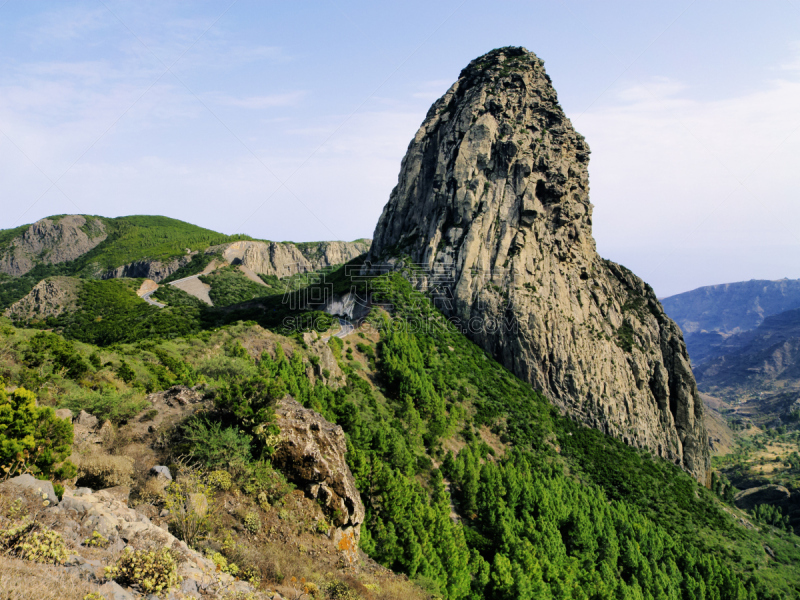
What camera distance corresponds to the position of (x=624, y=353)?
78.7m

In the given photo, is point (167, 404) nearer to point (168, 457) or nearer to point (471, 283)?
point (168, 457)

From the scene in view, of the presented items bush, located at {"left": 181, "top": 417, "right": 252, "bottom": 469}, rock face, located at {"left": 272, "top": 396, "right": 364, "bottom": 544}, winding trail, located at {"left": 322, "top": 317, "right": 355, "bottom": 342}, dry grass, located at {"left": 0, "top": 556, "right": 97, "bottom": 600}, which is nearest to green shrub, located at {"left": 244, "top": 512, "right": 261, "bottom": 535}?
bush, located at {"left": 181, "top": 417, "right": 252, "bottom": 469}

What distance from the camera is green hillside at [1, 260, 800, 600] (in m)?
24.5

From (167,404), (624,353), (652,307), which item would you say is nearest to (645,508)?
(624,353)

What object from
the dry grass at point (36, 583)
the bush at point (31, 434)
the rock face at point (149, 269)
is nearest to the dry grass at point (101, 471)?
the bush at point (31, 434)

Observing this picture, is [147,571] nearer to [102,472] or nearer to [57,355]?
[102,472]

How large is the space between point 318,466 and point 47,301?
86.9 m

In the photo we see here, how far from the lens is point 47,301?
261 feet

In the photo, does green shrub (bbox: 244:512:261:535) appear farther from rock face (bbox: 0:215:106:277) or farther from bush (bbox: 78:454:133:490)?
rock face (bbox: 0:215:106:277)

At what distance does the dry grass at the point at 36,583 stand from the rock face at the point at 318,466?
369 inches

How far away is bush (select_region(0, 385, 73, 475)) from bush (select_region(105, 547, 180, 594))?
14.6ft

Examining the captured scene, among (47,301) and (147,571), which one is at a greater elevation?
(47,301)

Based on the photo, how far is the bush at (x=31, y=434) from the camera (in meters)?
11.4

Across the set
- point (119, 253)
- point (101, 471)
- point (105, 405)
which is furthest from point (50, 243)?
point (101, 471)
